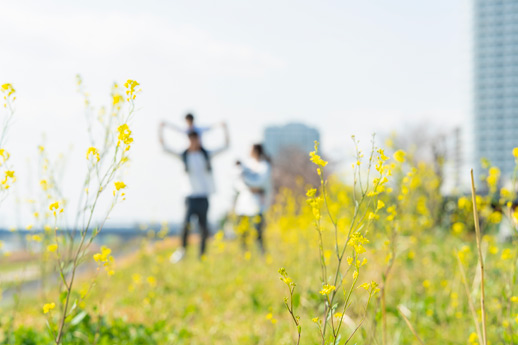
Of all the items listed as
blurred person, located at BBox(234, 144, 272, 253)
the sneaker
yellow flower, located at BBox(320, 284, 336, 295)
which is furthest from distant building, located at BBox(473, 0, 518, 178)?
yellow flower, located at BBox(320, 284, 336, 295)

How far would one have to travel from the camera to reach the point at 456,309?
13.4 feet

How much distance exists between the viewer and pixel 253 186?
730 centimetres

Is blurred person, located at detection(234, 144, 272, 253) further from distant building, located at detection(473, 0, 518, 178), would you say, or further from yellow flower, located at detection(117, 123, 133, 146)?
distant building, located at detection(473, 0, 518, 178)

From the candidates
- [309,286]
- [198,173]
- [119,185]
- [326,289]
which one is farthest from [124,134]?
[198,173]

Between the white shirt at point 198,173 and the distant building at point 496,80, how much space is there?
102m

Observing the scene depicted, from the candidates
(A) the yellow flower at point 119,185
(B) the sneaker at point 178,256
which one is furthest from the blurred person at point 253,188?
(A) the yellow flower at point 119,185

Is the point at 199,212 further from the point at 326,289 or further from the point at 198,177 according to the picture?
the point at 326,289

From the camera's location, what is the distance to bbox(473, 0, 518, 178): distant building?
101375 mm

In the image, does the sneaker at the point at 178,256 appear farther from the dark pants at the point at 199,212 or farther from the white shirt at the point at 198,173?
the white shirt at the point at 198,173

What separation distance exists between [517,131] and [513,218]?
10976cm

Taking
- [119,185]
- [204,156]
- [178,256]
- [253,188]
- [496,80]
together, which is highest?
[496,80]

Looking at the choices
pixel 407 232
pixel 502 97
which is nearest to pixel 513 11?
pixel 502 97

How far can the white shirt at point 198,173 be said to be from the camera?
283 inches

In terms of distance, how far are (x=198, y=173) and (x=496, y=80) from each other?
353 feet
